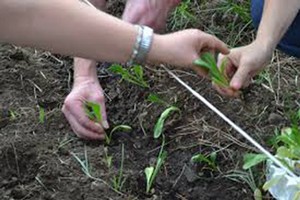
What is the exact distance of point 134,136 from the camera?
6.31ft

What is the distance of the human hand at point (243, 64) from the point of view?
152 centimetres

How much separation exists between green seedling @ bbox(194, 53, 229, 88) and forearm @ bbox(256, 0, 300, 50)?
0.34ft

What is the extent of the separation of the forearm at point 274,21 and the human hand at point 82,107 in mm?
523

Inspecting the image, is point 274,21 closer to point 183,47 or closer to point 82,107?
point 183,47

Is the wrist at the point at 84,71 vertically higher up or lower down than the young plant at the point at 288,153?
lower down

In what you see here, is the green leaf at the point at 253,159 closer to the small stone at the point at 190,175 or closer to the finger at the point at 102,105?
the small stone at the point at 190,175

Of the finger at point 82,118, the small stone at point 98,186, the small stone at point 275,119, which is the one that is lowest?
the small stone at point 98,186

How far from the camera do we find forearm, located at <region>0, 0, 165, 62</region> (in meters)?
1.29

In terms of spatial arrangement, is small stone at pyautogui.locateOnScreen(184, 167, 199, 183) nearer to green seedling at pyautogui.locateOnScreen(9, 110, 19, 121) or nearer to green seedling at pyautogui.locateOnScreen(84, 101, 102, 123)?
green seedling at pyautogui.locateOnScreen(84, 101, 102, 123)

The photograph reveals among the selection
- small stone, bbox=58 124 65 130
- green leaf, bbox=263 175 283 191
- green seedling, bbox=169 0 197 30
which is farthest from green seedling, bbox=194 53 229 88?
green seedling, bbox=169 0 197 30

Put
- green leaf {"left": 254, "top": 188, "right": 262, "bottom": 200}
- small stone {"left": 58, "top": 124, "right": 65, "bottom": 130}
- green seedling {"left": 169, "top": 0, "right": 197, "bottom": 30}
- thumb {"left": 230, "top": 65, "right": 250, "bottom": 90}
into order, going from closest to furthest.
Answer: thumb {"left": 230, "top": 65, "right": 250, "bottom": 90} < green leaf {"left": 254, "top": 188, "right": 262, "bottom": 200} < small stone {"left": 58, "top": 124, "right": 65, "bottom": 130} < green seedling {"left": 169, "top": 0, "right": 197, "bottom": 30}

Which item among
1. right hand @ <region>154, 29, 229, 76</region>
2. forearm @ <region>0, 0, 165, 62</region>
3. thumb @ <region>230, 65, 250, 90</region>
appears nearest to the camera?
forearm @ <region>0, 0, 165, 62</region>

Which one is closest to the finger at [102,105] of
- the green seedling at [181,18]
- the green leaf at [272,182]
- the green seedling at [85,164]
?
the green seedling at [85,164]

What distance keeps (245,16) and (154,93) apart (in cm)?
40
